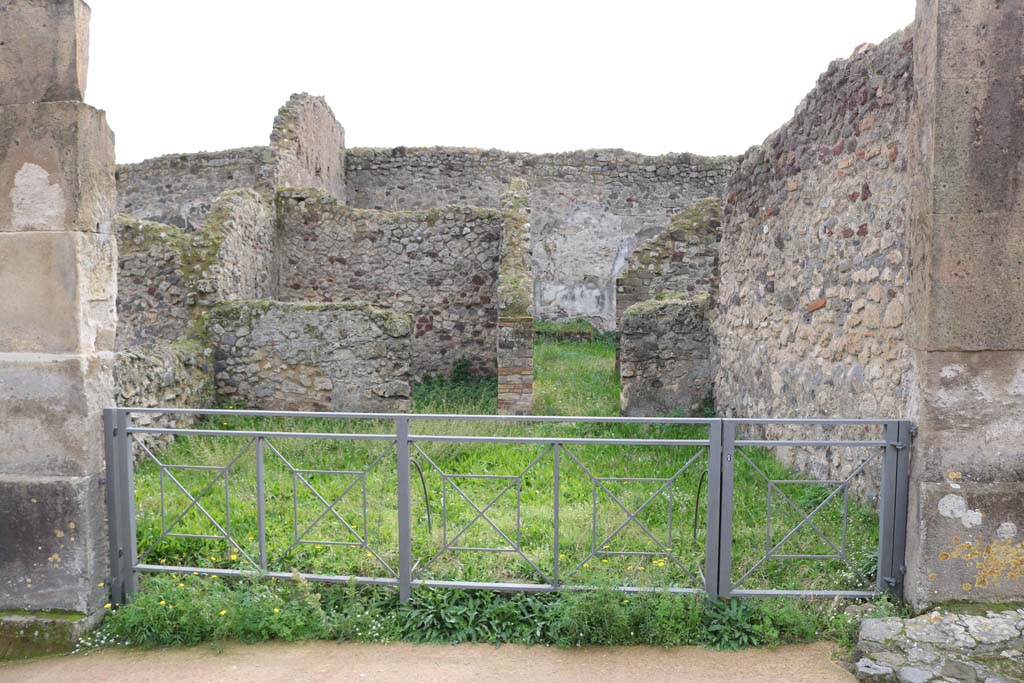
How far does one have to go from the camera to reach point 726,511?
12.1ft

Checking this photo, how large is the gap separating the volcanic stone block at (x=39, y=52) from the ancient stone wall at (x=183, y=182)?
11457 mm

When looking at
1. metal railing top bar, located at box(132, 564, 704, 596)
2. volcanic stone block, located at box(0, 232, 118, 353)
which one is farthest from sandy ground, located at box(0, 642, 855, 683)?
volcanic stone block, located at box(0, 232, 118, 353)

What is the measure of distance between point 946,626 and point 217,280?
7.96 metres

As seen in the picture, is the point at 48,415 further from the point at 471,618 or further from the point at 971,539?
the point at 971,539

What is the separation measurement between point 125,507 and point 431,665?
1.98 metres

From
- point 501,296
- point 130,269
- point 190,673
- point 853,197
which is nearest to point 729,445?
point 853,197

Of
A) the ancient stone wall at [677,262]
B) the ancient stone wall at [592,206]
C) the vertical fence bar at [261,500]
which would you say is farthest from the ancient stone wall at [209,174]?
the vertical fence bar at [261,500]

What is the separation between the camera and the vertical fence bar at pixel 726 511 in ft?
11.9

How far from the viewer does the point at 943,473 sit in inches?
135

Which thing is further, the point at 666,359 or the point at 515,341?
the point at 666,359

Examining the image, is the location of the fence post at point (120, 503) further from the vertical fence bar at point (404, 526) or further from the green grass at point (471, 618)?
the vertical fence bar at point (404, 526)

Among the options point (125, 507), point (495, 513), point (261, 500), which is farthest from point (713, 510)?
point (125, 507)

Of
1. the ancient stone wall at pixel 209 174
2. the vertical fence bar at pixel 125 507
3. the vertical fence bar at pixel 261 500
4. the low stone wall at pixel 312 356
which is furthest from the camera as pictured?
the ancient stone wall at pixel 209 174

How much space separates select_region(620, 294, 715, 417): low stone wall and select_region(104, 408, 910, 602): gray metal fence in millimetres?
1713
